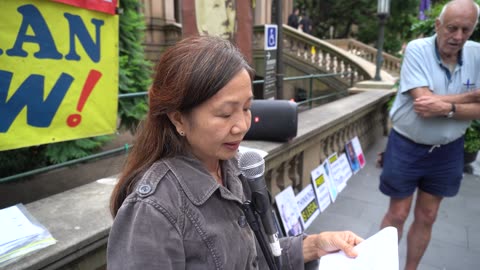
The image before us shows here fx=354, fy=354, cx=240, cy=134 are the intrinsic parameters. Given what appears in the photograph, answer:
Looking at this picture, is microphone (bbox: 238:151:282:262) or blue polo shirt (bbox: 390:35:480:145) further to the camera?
blue polo shirt (bbox: 390:35:480:145)

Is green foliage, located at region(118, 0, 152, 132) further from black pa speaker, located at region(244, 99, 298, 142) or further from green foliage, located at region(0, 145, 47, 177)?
black pa speaker, located at region(244, 99, 298, 142)

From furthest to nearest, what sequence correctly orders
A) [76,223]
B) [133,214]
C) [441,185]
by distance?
1. [441,185]
2. [76,223]
3. [133,214]

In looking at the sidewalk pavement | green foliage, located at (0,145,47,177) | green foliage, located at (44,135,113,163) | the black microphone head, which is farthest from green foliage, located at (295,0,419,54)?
the black microphone head

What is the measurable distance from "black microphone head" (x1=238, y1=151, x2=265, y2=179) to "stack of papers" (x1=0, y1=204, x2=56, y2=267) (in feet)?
2.72

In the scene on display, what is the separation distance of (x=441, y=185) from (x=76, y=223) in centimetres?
246

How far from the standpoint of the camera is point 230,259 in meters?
1.09

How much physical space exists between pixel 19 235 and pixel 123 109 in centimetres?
295

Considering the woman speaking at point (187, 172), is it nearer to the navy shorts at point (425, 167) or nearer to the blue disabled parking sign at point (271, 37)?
the navy shorts at point (425, 167)

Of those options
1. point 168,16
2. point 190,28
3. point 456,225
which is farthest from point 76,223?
point 168,16

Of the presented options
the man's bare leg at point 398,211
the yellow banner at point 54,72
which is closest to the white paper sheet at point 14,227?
the yellow banner at point 54,72

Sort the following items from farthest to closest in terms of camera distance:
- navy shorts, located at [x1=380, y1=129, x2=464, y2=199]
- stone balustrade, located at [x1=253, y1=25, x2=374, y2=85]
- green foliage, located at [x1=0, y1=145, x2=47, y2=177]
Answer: stone balustrade, located at [x1=253, y1=25, x2=374, y2=85] < green foliage, located at [x1=0, y1=145, x2=47, y2=177] < navy shorts, located at [x1=380, y1=129, x2=464, y2=199]

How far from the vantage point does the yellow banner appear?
77.9 inches

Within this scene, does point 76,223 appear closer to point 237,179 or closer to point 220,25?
point 237,179

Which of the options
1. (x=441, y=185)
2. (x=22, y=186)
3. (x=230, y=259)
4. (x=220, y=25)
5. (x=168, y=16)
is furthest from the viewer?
(x=168, y=16)
